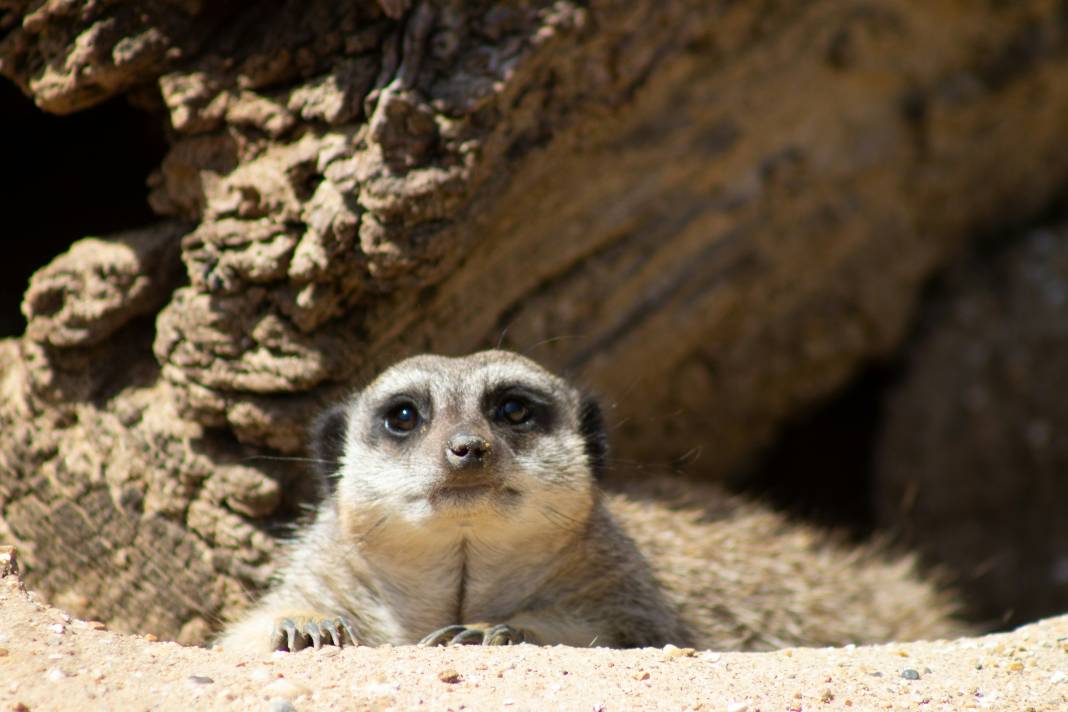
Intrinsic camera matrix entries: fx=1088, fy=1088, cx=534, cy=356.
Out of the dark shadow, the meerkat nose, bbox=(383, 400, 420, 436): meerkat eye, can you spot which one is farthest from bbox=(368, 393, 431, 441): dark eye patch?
the dark shadow

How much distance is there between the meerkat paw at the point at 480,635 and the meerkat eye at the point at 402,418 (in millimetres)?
558

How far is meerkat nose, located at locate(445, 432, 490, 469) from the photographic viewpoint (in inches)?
106

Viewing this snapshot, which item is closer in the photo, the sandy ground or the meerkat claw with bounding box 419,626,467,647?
the sandy ground

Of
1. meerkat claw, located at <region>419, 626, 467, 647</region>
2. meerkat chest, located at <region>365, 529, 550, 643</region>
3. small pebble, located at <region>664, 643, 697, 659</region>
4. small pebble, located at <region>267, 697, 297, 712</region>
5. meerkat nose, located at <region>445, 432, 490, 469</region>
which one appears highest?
meerkat nose, located at <region>445, 432, 490, 469</region>

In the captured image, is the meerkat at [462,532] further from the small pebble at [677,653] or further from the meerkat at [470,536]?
the small pebble at [677,653]

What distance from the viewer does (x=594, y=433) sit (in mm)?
3289

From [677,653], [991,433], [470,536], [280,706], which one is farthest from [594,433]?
[991,433]

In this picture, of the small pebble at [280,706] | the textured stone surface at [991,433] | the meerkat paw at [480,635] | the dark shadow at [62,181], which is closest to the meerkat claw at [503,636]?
the meerkat paw at [480,635]

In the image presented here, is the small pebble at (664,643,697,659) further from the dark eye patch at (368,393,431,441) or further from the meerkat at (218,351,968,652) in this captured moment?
the dark eye patch at (368,393,431,441)

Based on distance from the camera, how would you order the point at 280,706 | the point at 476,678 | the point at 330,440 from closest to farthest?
the point at 280,706
the point at 476,678
the point at 330,440

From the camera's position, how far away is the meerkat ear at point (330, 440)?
3.21m

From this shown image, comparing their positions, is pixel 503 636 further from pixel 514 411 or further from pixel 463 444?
pixel 514 411

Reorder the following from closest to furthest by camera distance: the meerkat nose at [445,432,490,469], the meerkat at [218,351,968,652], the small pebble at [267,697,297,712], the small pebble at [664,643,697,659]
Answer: the small pebble at [267,697,297,712]
the small pebble at [664,643,697,659]
the meerkat nose at [445,432,490,469]
the meerkat at [218,351,968,652]

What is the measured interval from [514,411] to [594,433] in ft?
1.13
